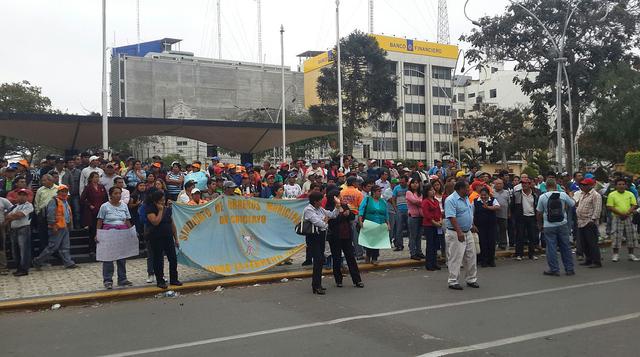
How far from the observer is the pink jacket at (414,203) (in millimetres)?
11977

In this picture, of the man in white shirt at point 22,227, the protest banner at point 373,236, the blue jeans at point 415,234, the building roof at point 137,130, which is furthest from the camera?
the building roof at point 137,130

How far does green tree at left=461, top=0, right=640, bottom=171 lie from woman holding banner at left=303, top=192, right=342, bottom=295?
27320 millimetres

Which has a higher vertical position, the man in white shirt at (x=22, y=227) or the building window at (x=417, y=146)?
the building window at (x=417, y=146)

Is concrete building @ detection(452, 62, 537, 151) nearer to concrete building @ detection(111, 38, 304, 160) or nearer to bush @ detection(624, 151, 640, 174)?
concrete building @ detection(111, 38, 304, 160)

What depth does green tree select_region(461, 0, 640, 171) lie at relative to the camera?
32.2m

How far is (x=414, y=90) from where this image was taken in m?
83.4

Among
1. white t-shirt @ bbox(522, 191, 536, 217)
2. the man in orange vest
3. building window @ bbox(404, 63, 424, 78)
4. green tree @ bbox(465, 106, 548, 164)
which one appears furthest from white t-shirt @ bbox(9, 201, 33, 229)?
building window @ bbox(404, 63, 424, 78)

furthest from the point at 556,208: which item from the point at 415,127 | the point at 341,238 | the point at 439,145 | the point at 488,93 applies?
the point at 488,93

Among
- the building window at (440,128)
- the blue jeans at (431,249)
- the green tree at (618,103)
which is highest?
the building window at (440,128)

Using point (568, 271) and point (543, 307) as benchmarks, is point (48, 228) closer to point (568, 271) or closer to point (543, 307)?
point (543, 307)

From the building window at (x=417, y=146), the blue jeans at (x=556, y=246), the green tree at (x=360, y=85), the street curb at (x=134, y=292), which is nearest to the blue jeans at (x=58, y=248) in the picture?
the street curb at (x=134, y=292)

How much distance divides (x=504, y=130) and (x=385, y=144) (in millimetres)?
29119

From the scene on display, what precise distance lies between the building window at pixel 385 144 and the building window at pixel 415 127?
243cm

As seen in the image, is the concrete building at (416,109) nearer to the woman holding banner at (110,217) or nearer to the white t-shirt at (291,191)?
the white t-shirt at (291,191)
